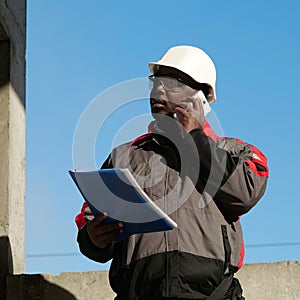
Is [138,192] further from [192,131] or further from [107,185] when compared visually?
[192,131]

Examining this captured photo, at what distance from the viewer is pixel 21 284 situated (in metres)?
5.07

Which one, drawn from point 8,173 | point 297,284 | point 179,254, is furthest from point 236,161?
point 8,173

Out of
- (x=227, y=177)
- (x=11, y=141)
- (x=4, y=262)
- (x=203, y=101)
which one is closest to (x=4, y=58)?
(x=11, y=141)

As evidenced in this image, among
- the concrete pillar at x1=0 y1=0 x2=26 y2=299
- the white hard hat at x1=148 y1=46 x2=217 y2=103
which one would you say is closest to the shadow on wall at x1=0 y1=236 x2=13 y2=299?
the concrete pillar at x1=0 y1=0 x2=26 y2=299

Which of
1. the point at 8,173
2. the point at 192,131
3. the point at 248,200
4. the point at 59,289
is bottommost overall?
the point at 59,289

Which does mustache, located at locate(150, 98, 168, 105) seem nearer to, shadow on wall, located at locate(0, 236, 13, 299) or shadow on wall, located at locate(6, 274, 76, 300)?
shadow on wall, located at locate(6, 274, 76, 300)

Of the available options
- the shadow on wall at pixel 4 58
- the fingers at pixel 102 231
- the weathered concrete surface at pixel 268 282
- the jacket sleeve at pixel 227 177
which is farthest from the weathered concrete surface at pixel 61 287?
the jacket sleeve at pixel 227 177

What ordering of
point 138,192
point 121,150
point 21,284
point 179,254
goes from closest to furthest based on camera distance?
point 138,192
point 179,254
point 121,150
point 21,284

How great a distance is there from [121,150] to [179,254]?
0.57 meters

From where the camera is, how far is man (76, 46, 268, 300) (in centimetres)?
361

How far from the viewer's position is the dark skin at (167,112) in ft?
11.9

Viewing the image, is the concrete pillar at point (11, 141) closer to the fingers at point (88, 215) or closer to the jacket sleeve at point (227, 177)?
the fingers at point (88, 215)

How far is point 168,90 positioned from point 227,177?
0.44 meters

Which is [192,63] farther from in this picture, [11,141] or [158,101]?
[11,141]
